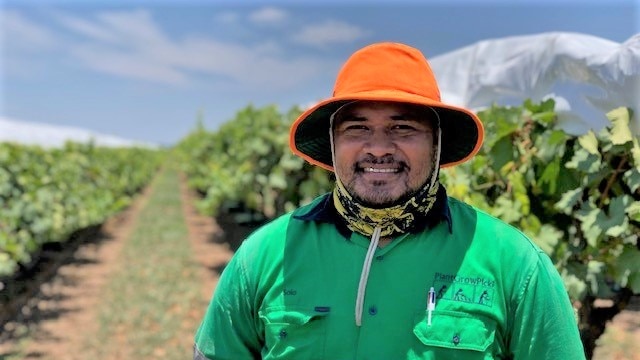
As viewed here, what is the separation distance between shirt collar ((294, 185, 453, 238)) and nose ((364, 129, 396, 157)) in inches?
7.2

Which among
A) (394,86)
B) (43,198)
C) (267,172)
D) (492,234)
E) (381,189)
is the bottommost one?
(43,198)

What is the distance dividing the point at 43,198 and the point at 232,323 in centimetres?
837

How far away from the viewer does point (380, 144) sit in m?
1.46

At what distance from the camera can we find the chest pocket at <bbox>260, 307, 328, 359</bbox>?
144 cm

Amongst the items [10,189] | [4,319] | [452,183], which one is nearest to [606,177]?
[452,183]

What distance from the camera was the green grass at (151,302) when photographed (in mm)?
6414

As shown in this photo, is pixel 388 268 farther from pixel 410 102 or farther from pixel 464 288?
pixel 410 102

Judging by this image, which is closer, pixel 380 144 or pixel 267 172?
pixel 380 144

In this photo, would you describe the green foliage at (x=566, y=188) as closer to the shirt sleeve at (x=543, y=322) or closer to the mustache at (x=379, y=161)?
the shirt sleeve at (x=543, y=322)

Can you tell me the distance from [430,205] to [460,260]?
15 cm

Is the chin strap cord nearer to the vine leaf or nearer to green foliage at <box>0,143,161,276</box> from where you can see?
the vine leaf

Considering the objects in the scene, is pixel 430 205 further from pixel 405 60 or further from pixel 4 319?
pixel 4 319

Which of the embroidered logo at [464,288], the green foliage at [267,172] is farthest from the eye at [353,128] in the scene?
the green foliage at [267,172]

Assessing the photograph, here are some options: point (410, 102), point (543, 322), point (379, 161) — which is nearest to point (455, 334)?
point (543, 322)
